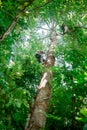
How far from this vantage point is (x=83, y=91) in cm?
796

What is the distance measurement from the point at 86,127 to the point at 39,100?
6.34 m

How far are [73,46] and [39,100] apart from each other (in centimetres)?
208

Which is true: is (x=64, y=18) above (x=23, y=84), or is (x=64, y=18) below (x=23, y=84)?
above

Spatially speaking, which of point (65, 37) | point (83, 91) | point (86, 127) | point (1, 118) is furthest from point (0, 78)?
point (65, 37)

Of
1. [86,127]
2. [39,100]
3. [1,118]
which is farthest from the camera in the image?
[39,100]

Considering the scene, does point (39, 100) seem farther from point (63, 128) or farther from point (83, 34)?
point (83, 34)

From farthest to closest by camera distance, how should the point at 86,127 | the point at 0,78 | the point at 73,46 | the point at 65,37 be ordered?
the point at 65,37, the point at 73,46, the point at 0,78, the point at 86,127

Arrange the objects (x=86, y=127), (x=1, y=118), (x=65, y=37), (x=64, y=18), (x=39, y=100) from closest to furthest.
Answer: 1. (x=86, y=127)
2. (x=1, y=118)
3. (x=39, y=100)
4. (x=64, y=18)
5. (x=65, y=37)

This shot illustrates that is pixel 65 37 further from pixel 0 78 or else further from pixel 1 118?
pixel 0 78

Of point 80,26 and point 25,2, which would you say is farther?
point 80,26

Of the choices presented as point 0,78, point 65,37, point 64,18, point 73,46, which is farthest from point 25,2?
point 65,37

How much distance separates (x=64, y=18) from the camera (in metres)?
8.97

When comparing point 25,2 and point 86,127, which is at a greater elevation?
point 25,2

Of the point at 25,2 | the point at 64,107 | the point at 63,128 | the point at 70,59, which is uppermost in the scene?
the point at 70,59
